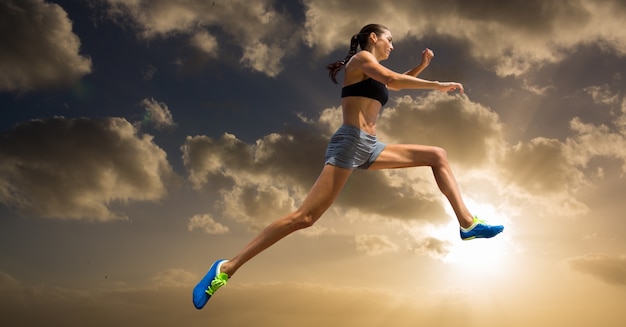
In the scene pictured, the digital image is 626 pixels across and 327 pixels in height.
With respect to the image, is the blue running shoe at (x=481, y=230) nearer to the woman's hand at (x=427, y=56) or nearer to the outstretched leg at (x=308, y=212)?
the outstretched leg at (x=308, y=212)

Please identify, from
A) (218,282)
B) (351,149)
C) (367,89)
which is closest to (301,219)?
(351,149)

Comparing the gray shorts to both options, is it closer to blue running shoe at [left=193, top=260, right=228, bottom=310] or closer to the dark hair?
the dark hair

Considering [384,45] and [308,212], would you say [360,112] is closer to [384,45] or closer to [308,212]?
[384,45]

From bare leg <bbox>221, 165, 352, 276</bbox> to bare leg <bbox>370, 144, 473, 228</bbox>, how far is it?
21.6 inches

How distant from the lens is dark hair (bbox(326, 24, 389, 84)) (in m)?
6.89

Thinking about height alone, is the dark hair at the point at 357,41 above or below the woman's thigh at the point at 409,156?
above

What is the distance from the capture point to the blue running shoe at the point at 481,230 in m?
6.41

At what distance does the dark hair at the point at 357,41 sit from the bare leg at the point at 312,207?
137 cm

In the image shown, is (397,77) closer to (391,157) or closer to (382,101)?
(382,101)

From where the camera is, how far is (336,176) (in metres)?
6.38

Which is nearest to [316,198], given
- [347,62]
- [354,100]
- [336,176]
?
[336,176]

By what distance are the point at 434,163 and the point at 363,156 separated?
2.77 ft

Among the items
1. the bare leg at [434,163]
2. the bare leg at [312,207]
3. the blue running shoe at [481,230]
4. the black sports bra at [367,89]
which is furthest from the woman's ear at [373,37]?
the blue running shoe at [481,230]

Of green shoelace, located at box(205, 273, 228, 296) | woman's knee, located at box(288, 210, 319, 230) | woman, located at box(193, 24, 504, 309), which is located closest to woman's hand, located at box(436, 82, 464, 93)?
woman, located at box(193, 24, 504, 309)
